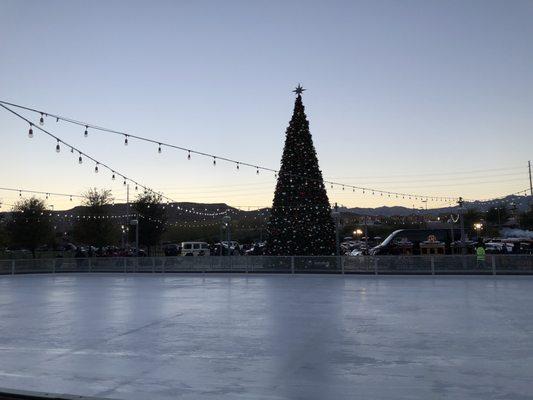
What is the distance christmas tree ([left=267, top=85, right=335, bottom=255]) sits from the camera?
1124 inches

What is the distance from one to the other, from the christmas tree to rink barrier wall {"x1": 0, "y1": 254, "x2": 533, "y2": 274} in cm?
331

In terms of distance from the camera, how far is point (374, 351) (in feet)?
24.6

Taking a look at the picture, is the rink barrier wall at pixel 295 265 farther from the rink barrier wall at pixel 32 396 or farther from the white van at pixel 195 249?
the rink barrier wall at pixel 32 396

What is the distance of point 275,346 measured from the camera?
795 cm

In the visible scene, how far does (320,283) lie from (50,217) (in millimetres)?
40509

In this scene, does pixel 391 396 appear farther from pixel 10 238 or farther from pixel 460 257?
pixel 10 238

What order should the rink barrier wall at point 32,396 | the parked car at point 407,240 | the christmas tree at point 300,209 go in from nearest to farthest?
the rink barrier wall at point 32,396 < the christmas tree at point 300,209 < the parked car at point 407,240

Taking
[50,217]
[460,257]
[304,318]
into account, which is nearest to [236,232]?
[50,217]

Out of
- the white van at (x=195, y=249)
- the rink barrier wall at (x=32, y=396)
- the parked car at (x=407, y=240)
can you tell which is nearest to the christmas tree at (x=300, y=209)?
the parked car at (x=407, y=240)

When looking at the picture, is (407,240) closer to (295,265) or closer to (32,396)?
(295,265)

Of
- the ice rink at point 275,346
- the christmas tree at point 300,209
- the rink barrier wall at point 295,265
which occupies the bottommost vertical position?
the ice rink at point 275,346

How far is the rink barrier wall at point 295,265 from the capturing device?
21.6m

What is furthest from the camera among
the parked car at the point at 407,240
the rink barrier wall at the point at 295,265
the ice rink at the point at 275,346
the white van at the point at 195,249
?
the white van at the point at 195,249

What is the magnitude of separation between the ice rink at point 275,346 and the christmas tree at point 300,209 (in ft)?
42.7
